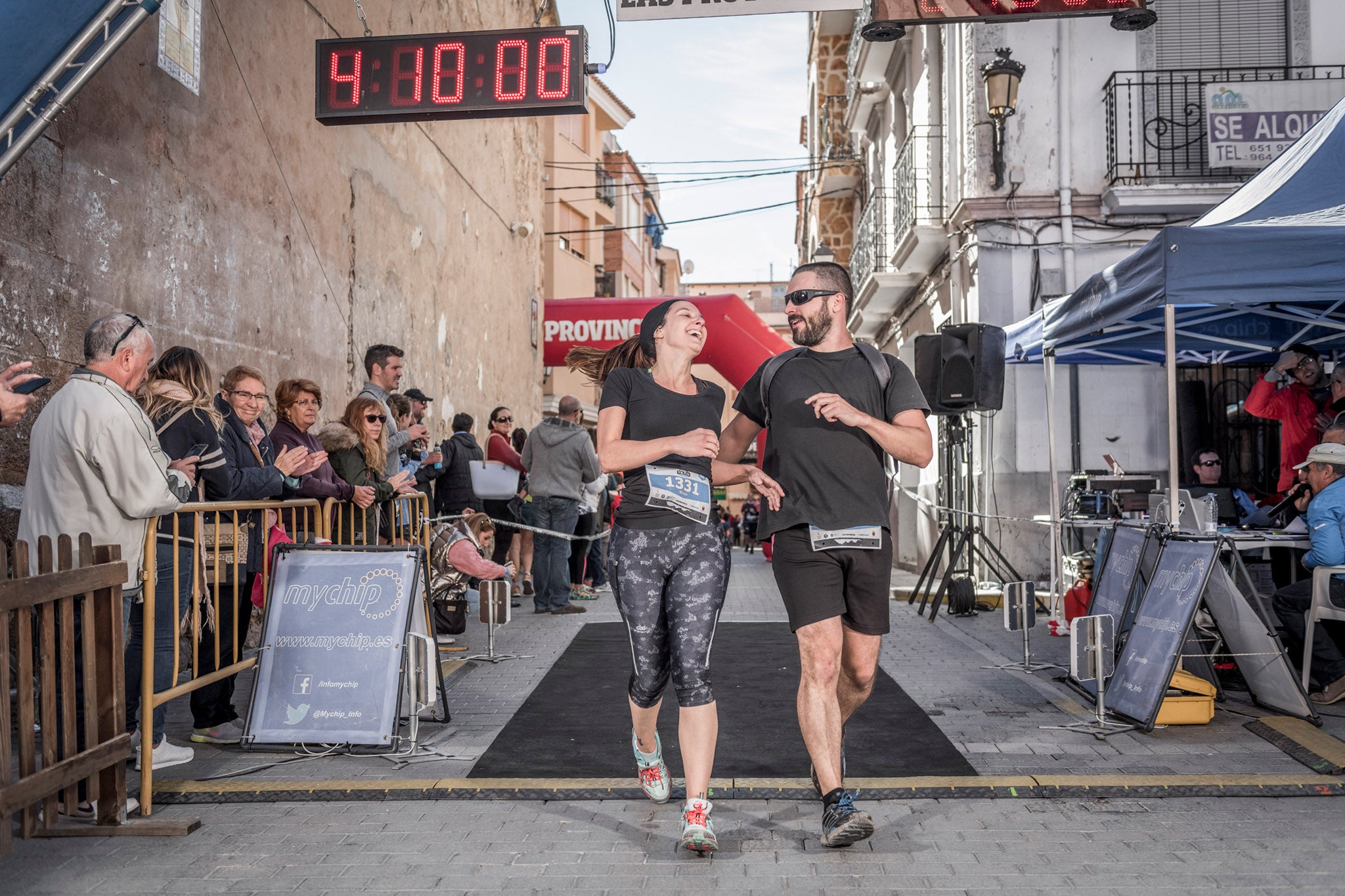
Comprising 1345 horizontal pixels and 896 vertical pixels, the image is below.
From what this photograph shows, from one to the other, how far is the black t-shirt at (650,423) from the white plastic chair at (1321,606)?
3925 mm

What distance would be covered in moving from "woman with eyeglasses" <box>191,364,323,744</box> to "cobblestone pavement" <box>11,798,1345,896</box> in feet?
3.70

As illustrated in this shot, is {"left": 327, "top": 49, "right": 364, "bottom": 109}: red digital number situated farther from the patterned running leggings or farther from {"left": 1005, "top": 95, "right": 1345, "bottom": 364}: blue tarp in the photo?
the patterned running leggings

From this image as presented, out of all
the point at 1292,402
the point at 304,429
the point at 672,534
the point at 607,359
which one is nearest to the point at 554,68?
the point at 304,429

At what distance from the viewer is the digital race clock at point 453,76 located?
8258mm

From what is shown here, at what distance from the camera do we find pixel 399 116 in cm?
854

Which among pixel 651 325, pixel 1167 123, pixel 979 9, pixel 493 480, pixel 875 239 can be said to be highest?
pixel 875 239

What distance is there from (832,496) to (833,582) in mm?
303

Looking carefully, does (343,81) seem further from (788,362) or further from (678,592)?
(678,592)

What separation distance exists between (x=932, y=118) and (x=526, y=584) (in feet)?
26.5

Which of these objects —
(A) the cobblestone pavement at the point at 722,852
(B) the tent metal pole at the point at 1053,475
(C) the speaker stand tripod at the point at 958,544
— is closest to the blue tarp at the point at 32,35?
(A) the cobblestone pavement at the point at 722,852

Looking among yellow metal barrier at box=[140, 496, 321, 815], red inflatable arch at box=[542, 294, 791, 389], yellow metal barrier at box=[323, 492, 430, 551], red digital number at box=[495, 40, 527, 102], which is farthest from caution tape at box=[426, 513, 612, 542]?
yellow metal barrier at box=[140, 496, 321, 815]

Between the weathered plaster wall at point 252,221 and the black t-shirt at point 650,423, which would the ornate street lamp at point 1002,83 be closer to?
the weathered plaster wall at point 252,221

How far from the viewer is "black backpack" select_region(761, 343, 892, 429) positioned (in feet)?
14.6

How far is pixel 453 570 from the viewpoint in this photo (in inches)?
334
